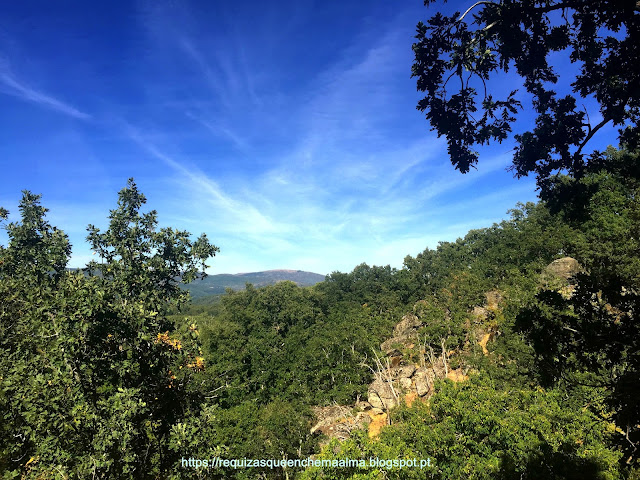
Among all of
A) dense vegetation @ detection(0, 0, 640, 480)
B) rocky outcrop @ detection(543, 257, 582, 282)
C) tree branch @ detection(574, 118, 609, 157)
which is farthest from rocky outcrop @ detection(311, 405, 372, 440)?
rocky outcrop @ detection(543, 257, 582, 282)

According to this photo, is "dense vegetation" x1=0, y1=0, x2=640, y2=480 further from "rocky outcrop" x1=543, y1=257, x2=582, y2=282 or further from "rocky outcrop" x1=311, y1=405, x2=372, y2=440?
"rocky outcrop" x1=543, y1=257, x2=582, y2=282

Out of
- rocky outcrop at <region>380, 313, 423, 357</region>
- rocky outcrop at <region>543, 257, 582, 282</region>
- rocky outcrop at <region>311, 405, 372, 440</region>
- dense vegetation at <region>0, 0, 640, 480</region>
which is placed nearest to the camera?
dense vegetation at <region>0, 0, 640, 480</region>

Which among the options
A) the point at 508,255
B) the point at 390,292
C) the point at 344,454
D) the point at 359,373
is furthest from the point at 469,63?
the point at 390,292

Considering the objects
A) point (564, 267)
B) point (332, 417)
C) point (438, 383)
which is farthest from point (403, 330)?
point (438, 383)

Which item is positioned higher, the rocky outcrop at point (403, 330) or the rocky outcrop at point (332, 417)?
the rocky outcrop at point (403, 330)

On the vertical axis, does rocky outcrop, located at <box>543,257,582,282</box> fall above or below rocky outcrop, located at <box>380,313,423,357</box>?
above

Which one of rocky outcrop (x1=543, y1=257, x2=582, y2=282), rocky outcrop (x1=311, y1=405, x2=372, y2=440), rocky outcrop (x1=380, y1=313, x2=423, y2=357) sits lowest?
rocky outcrop (x1=311, y1=405, x2=372, y2=440)

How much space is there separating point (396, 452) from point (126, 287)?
15532mm

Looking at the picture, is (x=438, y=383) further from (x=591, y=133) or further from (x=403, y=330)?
(x=403, y=330)

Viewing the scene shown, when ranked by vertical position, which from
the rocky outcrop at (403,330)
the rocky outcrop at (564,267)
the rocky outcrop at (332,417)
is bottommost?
the rocky outcrop at (332,417)

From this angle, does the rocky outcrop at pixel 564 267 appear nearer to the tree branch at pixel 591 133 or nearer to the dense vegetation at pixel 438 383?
the dense vegetation at pixel 438 383

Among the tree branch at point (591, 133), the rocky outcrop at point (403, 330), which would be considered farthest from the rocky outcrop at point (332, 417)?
the tree branch at point (591, 133)

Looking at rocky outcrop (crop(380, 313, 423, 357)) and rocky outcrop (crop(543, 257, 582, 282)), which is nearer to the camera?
rocky outcrop (crop(543, 257, 582, 282))

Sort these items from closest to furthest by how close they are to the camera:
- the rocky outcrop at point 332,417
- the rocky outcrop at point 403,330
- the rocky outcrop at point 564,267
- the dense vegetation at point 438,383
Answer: the dense vegetation at point 438,383 → the rocky outcrop at point 332,417 → the rocky outcrop at point 564,267 → the rocky outcrop at point 403,330
